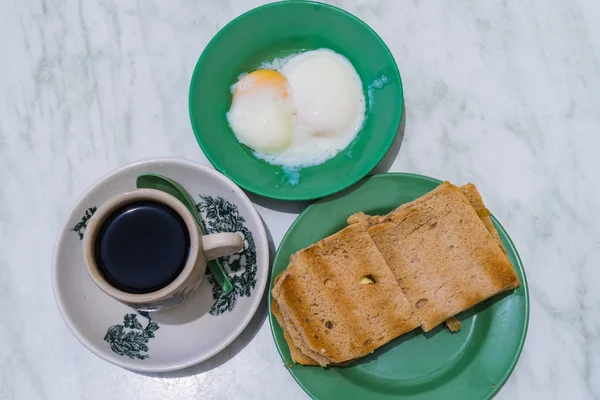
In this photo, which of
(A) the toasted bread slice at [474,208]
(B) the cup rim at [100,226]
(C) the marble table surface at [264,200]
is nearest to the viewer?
(B) the cup rim at [100,226]

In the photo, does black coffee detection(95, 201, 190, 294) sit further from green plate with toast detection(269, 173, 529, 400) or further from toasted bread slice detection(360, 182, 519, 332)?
toasted bread slice detection(360, 182, 519, 332)

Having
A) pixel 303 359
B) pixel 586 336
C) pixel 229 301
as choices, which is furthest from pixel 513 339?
pixel 229 301

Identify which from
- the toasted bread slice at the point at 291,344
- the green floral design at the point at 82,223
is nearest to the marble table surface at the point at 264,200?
the toasted bread slice at the point at 291,344

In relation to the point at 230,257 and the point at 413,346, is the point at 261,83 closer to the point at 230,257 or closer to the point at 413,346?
the point at 230,257

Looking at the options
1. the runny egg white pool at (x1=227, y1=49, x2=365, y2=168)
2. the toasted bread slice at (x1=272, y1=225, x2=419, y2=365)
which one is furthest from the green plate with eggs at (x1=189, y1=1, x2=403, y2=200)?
the toasted bread slice at (x1=272, y1=225, x2=419, y2=365)

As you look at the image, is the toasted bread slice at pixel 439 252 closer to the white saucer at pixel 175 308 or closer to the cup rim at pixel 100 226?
the white saucer at pixel 175 308

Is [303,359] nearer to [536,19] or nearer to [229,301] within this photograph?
[229,301]
